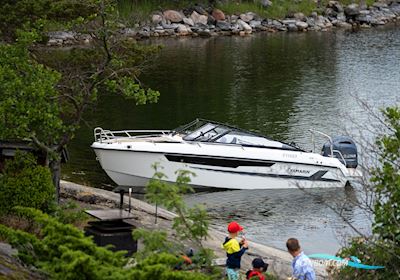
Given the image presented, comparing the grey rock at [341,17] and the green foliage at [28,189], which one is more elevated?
the green foliage at [28,189]

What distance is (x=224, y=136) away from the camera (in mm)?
27656

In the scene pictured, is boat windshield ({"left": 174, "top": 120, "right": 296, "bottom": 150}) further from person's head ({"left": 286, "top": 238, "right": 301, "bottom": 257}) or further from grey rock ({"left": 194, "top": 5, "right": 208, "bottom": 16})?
grey rock ({"left": 194, "top": 5, "right": 208, "bottom": 16})

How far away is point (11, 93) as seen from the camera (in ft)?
56.3

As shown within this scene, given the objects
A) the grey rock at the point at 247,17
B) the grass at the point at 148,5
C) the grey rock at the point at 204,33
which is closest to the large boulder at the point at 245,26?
the grey rock at the point at 247,17

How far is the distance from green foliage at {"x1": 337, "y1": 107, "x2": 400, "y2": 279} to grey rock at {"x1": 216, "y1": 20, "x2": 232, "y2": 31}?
59.6 m

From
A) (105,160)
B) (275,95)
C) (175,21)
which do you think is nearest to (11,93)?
(105,160)

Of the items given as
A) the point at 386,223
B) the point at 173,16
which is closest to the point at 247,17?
the point at 173,16

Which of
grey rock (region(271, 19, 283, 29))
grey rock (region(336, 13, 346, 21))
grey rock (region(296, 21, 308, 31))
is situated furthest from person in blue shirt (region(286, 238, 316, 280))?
grey rock (region(336, 13, 346, 21))

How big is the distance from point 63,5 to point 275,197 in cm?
882

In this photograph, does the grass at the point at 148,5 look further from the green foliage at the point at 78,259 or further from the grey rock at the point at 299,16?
the green foliage at the point at 78,259

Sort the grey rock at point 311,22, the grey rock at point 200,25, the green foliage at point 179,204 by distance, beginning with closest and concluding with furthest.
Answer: the green foliage at point 179,204 < the grey rock at point 200,25 < the grey rock at point 311,22

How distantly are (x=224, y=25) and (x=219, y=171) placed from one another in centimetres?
4692

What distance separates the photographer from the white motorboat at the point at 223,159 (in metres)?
27.2

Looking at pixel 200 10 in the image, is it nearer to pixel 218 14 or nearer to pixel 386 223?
pixel 218 14
